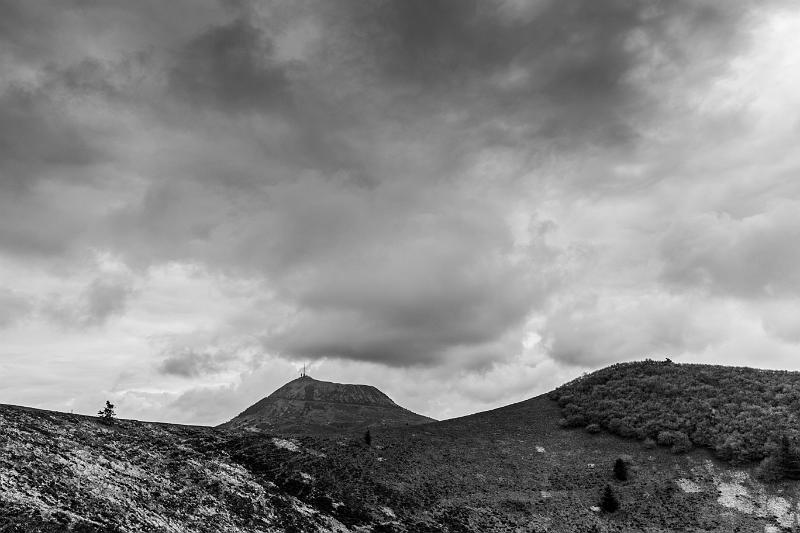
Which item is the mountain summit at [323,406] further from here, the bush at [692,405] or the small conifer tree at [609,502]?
the small conifer tree at [609,502]

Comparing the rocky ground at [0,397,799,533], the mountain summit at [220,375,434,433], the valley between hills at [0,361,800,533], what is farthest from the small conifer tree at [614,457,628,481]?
the mountain summit at [220,375,434,433]

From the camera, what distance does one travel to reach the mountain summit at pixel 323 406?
142 m

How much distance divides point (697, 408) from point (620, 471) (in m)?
20.9

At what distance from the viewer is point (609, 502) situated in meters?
46.9

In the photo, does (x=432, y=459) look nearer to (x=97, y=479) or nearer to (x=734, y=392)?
(x=97, y=479)

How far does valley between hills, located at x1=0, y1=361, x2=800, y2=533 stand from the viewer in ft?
90.0

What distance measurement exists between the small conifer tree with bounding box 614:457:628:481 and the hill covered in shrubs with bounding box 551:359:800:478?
8.68m

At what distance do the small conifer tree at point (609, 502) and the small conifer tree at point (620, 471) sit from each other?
17.3 feet

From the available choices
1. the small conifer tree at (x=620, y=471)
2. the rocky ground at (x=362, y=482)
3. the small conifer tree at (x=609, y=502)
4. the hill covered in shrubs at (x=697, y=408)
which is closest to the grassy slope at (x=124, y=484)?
the rocky ground at (x=362, y=482)

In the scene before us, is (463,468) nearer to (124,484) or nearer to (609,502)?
(609,502)

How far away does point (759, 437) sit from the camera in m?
56.0

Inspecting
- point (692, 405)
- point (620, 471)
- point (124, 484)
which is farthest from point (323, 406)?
point (124, 484)

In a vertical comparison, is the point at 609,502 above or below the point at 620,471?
below

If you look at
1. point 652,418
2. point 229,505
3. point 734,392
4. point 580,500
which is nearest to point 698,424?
point 652,418
